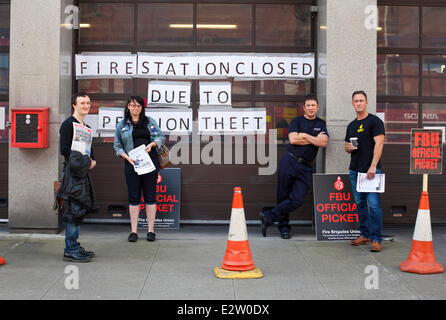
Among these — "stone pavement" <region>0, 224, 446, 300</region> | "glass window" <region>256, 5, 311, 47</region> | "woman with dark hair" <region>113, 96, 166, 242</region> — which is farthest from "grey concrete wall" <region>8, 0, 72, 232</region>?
"glass window" <region>256, 5, 311, 47</region>

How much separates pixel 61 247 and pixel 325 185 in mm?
3685

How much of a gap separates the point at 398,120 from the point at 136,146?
4.17m

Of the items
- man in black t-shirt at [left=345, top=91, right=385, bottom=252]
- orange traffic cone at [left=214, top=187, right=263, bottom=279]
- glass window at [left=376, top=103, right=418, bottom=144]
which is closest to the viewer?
orange traffic cone at [left=214, top=187, right=263, bottom=279]

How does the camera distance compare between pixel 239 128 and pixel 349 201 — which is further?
pixel 239 128

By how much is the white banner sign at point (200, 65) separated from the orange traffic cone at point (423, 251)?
341cm

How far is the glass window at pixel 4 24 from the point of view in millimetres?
8758

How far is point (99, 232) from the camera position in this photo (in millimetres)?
8312

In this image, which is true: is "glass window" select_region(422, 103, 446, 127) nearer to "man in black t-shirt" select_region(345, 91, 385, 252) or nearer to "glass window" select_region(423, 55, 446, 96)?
"glass window" select_region(423, 55, 446, 96)

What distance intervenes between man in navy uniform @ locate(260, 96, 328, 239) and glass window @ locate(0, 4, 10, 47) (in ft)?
15.3

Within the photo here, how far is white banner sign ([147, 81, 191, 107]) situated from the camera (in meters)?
8.84

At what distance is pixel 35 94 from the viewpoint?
802 cm

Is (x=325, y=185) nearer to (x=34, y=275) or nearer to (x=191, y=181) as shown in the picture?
(x=191, y=181)

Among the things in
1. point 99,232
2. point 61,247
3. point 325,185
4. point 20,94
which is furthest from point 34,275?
point 325,185

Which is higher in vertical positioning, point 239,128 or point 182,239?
point 239,128
